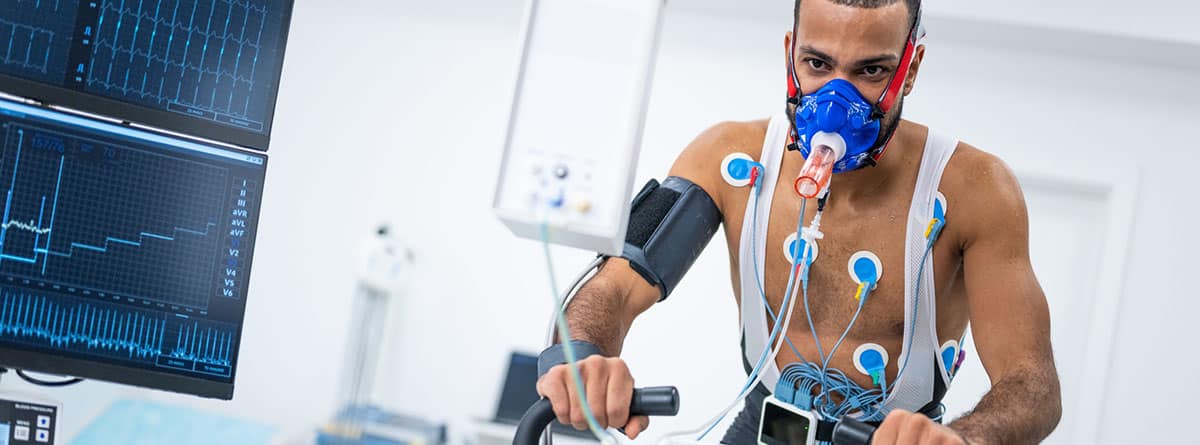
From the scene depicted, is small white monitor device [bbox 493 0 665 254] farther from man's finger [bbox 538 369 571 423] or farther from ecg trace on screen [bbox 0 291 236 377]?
ecg trace on screen [bbox 0 291 236 377]

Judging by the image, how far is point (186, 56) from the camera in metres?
1.38

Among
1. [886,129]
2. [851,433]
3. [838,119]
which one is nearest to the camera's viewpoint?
[851,433]

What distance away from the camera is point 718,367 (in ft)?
13.8

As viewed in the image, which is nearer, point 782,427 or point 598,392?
point 598,392

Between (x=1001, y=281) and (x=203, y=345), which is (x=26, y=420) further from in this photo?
(x=1001, y=281)

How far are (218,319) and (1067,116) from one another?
11.8 feet

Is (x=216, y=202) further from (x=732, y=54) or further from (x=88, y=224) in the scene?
(x=732, y=54)

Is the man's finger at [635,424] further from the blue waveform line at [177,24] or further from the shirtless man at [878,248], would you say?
the blue waveform line at [177,24]

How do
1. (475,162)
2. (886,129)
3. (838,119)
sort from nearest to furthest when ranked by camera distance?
1. (838,119)
2. (886,129)
3. (475,162)

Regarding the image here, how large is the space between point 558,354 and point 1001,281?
82 centimetres

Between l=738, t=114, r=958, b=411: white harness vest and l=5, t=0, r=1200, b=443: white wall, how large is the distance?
90.1 inches

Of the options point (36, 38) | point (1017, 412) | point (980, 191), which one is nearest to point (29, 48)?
point (36, 38)

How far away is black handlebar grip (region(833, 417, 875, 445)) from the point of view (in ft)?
3.38

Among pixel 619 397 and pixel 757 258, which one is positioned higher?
pixel 757 258
